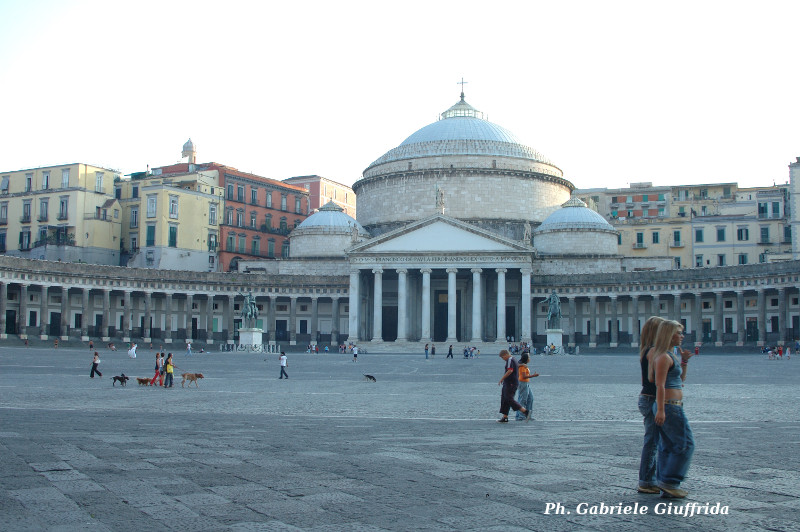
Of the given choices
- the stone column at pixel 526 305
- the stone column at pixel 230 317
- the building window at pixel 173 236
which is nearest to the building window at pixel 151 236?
the building window at pixel 173 236

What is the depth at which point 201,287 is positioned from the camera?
8188 cm

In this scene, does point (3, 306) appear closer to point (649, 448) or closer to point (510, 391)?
point (510, 391)

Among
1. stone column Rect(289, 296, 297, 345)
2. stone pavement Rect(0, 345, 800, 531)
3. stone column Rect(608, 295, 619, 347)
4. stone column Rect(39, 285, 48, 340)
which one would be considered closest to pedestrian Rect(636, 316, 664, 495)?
stone pavement Rect(0, 345, 800, 531)

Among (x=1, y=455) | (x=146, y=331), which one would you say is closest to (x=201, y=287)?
(x=146, y=331)

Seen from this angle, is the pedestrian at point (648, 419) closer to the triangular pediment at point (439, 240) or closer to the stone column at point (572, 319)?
the triangular pediment at point (439, 240)

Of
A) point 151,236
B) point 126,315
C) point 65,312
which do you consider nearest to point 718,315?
point 126,315

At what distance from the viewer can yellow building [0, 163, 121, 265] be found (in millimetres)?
83125

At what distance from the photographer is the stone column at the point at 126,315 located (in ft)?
251

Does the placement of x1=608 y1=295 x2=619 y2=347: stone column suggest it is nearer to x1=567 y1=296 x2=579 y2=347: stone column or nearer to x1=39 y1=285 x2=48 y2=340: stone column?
x1=567 y1=296 x2=579 y2=347: stone column

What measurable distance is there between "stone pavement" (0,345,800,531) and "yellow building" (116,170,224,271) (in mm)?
61493

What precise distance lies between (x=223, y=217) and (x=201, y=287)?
38.5 ft

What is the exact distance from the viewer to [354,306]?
259ft

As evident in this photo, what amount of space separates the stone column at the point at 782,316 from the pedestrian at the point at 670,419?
63.3 m

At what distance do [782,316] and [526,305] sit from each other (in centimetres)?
1983
